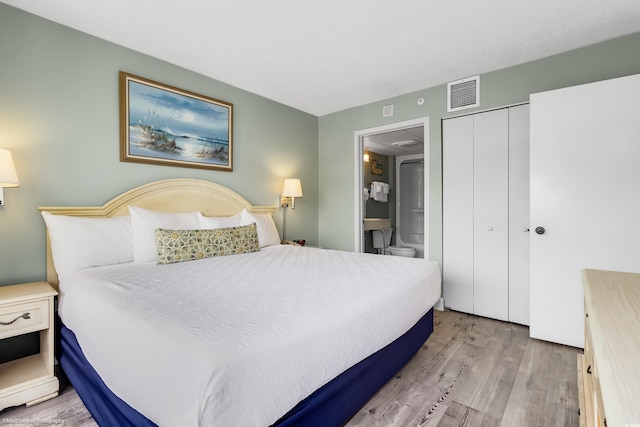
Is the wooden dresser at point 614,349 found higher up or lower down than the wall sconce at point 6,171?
lower down

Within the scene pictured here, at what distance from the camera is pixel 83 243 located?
2123 mm

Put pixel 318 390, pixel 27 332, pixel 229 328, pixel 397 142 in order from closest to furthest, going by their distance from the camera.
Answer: pixel 229 328
pixel 318 390
pixel 27 332
pixel 397 142

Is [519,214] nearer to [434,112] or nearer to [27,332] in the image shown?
[434,112]

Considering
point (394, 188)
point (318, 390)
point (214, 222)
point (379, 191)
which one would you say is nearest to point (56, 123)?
point (214, 222)

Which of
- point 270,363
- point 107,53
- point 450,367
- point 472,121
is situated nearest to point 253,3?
point 107,53

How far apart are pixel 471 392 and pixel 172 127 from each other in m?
3.19

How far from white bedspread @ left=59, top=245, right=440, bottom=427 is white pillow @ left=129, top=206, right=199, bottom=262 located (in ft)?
0.65

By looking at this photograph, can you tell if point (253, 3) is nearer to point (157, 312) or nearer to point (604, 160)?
point (157, 312)

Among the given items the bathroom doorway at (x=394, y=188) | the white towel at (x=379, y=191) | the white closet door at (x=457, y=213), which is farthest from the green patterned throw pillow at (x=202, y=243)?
the white towel at (x=379, y=191)

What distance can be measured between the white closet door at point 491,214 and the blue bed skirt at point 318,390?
1.49 meters

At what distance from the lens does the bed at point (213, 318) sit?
0.99 meters

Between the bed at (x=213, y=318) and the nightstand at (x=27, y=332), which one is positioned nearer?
the bed at (x=213, y=318)

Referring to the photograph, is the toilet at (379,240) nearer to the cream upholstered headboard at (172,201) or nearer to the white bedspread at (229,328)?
the cream upholstered headboard at (172,201)

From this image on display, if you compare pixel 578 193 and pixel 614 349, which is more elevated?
pixel 578 193
